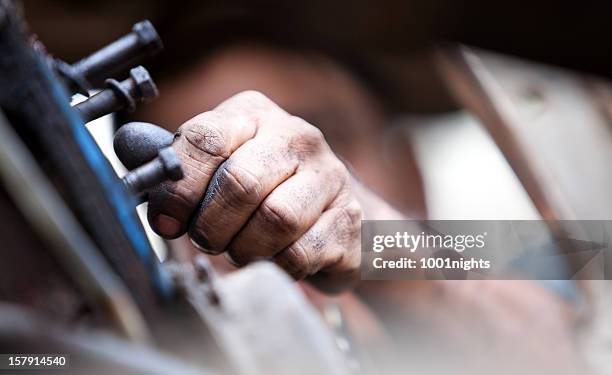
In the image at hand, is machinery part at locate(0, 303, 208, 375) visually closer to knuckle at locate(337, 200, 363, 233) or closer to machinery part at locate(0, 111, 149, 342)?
machinery part at locate(0, 111, 149, 342)

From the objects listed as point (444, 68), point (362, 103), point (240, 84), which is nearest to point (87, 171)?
point (240, 84)

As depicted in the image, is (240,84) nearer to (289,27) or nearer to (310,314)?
(289,27)

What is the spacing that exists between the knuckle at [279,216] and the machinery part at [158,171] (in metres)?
0.06

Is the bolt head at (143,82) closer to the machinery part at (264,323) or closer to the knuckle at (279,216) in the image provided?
the knuckle at (279,216)

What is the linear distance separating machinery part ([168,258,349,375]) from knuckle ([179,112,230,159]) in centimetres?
21

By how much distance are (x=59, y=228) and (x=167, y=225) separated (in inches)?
1.9

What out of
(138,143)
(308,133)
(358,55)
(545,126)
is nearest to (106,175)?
(138,143)

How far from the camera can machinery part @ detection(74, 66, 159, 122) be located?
1.12ft

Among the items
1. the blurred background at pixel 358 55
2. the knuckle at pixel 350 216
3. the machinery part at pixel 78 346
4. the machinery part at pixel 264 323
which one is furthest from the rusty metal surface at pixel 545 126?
the machinery part at pixel 78 346

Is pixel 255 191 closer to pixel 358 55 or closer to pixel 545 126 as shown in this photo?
pixel 545 126

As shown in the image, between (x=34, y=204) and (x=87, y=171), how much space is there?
0.03 metres

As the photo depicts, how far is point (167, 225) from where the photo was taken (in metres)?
0.36

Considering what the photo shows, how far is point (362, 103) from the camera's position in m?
1.15

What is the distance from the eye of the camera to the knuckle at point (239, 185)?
1.20 ft
